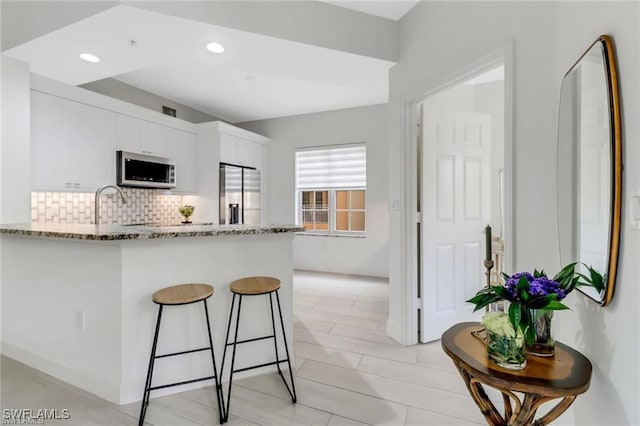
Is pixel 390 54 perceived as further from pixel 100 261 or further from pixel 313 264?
pixel 313 264

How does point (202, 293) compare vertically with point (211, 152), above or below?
below

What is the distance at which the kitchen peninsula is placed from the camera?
6.11 feet

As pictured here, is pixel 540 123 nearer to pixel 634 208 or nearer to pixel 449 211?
pixel 634 208

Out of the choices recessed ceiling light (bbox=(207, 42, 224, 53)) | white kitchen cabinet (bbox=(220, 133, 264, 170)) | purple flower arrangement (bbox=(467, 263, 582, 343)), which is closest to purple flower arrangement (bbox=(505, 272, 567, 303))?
purple flower arrangement (bbox=(467, 263, 582, 343))

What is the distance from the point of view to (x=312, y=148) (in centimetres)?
553

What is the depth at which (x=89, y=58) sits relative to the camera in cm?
263

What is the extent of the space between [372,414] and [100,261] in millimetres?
1836

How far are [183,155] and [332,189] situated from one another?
244cm

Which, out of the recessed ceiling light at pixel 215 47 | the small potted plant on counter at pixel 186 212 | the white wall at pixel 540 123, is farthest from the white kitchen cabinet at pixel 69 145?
the white wall at pixel 540 123

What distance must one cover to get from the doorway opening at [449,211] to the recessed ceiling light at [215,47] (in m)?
1.70

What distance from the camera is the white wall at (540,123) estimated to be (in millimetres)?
967

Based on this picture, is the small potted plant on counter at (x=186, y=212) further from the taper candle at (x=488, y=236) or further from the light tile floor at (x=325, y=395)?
the taper candle at (x=488, y=236)

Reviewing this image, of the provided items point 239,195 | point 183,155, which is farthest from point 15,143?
point 239,195

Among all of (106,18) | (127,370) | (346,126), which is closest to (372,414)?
(127,370)
